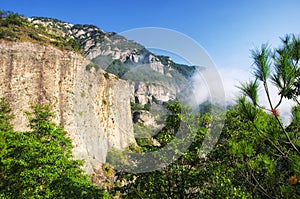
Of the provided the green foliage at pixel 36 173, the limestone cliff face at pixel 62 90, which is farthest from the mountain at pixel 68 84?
the green foliage at pixel 36 173

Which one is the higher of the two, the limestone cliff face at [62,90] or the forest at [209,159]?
the limestone cliff face at [62,90]

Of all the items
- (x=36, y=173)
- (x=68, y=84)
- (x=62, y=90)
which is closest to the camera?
(x=36, y=173)

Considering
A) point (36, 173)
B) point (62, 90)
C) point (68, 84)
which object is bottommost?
point (36, 173)

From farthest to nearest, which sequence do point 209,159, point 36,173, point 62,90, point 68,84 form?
point 68,84 < point 62,90 < point 36,173 < point 209,159

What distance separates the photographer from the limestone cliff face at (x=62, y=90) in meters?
22.7

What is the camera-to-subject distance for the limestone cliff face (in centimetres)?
2269

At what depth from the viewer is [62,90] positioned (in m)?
25.0

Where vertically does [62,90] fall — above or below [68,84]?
below

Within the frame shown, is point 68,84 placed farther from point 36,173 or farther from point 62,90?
point 36,173

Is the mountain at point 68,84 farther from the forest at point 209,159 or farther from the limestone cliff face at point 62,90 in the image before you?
the forest at point 209,159

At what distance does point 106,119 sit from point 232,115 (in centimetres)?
2583

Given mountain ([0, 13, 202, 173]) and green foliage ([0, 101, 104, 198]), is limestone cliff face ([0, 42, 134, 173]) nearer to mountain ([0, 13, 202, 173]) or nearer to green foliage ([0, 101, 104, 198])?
mountain ([0, 13, 202, 173])

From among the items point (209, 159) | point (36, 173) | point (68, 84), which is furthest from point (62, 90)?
point (209, 159)

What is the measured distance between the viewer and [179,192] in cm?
554
